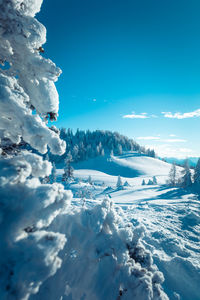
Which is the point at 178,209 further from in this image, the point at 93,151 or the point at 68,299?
the point at 93,151

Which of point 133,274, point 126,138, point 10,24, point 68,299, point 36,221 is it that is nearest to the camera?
point 36,221

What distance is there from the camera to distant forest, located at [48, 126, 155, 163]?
367 feet

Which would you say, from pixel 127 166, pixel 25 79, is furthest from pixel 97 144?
pixel 25 79

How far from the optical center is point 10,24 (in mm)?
3117

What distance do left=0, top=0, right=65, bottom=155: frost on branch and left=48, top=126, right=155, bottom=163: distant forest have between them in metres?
104

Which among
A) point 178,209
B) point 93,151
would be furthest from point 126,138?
point 178,209

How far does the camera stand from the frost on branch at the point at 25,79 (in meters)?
2.80

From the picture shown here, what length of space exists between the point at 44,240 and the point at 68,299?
7.94 feet

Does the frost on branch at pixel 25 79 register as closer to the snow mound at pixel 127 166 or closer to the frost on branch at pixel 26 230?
the frost on branch at pixel 26 230

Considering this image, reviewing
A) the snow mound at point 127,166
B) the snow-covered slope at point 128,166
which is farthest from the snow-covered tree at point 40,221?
the snow mound at point 127,166

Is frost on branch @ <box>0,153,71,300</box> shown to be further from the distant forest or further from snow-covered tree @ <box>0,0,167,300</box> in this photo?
the distant forest

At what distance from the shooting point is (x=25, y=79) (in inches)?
144

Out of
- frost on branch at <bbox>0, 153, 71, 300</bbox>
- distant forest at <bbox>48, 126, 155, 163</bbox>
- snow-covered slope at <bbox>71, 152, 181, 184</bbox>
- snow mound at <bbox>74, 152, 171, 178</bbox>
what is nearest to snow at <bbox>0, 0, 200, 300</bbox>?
frost on branch at <bbox>0, 153, 71, 300</bbox>

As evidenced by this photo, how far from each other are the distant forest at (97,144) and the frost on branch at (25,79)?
341 ft
